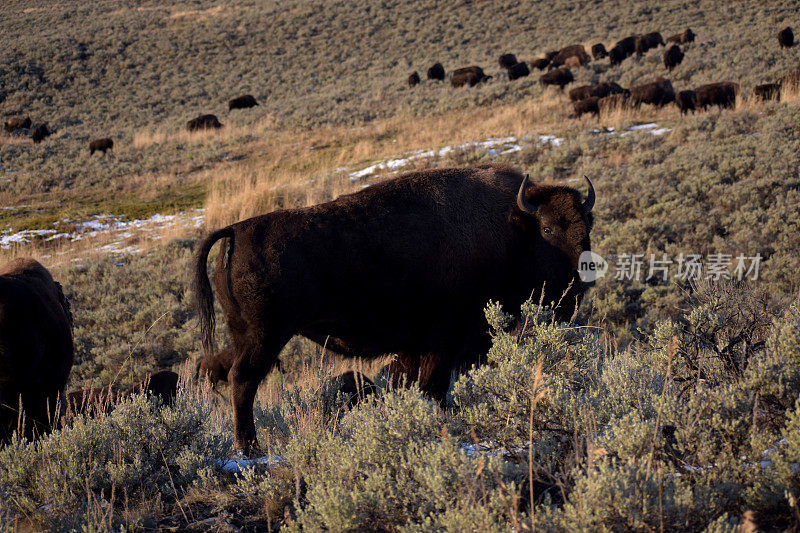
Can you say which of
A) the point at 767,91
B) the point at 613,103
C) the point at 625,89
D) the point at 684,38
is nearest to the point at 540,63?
the point at 684,38

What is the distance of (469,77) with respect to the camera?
101ft

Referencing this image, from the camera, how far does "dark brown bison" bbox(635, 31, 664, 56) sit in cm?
2941

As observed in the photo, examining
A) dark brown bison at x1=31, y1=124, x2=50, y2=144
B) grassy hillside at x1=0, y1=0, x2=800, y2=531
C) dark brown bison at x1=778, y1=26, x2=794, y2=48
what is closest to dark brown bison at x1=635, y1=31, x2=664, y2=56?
grassy hillside at x1=0, y1=0, x2=800, y2=531

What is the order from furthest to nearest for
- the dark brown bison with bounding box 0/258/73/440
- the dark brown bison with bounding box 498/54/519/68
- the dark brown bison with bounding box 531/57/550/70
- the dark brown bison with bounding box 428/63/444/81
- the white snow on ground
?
the dark brown bison with bounding box 428/63/444/81, the dark brown bison with bounding box 498/54/519/68, the dark brown bison with bounding box 531/57/550/70, the white snow on ground, the dark brown bison with bounding box 0/258/73/440

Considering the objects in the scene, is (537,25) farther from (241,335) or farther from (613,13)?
(241,335)

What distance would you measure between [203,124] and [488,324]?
28052 millimetres

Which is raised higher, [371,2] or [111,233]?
[371,2]

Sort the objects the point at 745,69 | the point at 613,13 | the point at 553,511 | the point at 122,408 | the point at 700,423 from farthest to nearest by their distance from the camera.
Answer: the point at 613,13 → the point at 745,69 → the point at 122,408 → the point at 700,423 → the point at 553,511

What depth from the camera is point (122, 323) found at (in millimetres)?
9734

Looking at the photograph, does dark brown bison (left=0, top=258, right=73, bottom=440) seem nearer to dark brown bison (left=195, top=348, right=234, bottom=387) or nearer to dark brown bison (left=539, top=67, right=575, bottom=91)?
dark brown bison (left=195, top=348, right=234, bottom=387)

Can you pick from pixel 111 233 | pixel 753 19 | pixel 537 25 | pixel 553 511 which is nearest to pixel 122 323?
pixel 111 233

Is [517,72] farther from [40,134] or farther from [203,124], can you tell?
[40,134]

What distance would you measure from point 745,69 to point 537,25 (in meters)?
26.0

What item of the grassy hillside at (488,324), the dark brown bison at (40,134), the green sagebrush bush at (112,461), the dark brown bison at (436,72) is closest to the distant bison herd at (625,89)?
the dark brown bison at (436,72)
